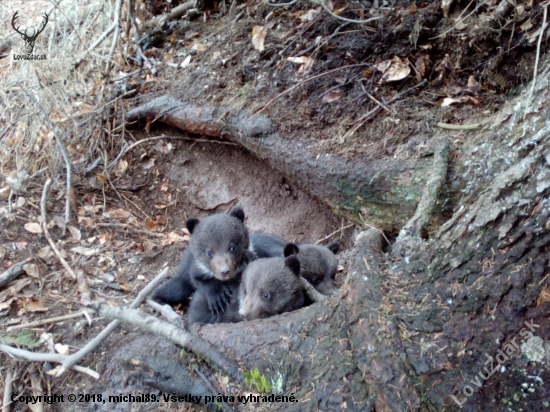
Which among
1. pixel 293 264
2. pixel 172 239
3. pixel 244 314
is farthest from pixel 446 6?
pixel 172 239

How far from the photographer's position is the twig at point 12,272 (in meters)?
A: 4.13

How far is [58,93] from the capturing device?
6273mm

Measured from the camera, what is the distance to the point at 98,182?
5723mm

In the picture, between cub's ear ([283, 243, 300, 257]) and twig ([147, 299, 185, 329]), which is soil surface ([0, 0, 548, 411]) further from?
cub's ear ([283, 243, 300, 257])

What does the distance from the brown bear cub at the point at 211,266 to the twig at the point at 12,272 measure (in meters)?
1.18

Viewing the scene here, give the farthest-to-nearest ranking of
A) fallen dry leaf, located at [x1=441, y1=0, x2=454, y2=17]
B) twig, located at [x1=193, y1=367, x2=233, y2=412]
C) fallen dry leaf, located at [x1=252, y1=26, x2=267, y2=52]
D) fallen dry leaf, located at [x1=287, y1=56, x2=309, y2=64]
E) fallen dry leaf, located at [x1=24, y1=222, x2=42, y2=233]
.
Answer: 1. fallen dry leaf, located at [x1=252, y1=26, x2=267, y2=52]
2. fallen dry leaf, located at [x1=287, y1=56, x2=309, y2=64]
3. fallen dry leaf, located at [x1=24, y1=222, x2=42, y2=233]
4. fallen dry leaf, located at [x1=441, y1=0, x2=454, y2=17]
5. twig, located at [x1=193, y1=367, x2=233, y2=412]

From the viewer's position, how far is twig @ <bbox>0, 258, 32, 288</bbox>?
4.13 m

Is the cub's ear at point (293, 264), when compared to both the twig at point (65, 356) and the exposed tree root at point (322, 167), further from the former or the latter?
the twig at point (65, 356)

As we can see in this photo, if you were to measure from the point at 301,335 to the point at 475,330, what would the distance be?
987mm

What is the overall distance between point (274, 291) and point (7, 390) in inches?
80.5

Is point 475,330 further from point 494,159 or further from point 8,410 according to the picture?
point 8,410

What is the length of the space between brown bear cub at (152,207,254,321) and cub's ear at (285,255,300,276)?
651 mm

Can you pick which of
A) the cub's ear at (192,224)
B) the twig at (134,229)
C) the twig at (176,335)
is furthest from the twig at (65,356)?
the twig at (134,229)

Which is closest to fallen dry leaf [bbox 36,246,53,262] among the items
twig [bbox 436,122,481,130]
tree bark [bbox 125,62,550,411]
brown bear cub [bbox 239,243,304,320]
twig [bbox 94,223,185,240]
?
twig [bbox 94,223,185,240]
